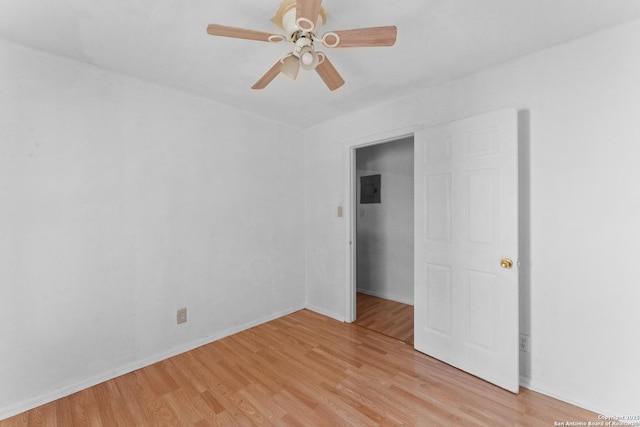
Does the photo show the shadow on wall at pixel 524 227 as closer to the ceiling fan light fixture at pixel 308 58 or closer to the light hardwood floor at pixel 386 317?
the light hardwood floor at pixel 386 317

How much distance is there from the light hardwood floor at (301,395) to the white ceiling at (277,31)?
2.38 meters

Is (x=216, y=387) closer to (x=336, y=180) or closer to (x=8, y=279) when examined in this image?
(x=8, y=279)

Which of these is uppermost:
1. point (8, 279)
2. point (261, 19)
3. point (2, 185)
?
point (261, 19)

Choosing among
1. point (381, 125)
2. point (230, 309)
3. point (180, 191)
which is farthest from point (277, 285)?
point (381, 125)

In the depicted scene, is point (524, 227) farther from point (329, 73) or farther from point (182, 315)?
point (182, 315)

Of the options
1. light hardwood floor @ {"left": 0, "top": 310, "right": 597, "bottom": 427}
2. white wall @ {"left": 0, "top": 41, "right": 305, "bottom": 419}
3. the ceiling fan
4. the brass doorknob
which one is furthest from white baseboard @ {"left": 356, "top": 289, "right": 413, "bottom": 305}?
the ceiling fan

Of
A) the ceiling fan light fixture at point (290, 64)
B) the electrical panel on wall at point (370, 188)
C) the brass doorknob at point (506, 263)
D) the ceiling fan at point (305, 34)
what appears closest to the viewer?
the ceiling fan at point (305, 34)

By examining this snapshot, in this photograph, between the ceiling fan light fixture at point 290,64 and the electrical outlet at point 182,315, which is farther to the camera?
the electrical outlet at point 182,315

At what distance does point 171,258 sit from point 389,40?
7.81ft

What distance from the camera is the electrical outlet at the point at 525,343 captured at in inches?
79.3

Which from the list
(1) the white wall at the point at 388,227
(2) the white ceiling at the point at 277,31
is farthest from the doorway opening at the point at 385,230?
(2) the white ceiling at the point at 277,31

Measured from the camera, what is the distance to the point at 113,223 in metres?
2.19

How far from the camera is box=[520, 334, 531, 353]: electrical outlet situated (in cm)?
201

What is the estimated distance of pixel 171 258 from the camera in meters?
2.51
